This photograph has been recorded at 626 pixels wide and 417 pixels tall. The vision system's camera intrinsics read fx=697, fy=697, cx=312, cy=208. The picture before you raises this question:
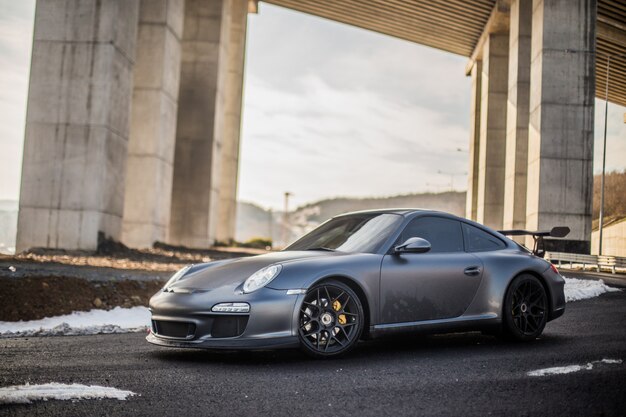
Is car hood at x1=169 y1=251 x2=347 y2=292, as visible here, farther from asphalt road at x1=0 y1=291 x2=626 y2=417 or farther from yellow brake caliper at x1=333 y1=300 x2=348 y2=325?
asphalt road at x1=0 y1=291 x2=626 y2=417

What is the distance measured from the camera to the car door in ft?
19.7

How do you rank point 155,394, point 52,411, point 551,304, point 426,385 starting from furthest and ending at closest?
point 551,304 < point 426,385 < point 155,394 < point 52,411

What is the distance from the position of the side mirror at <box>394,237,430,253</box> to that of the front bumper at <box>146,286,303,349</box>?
111 cm

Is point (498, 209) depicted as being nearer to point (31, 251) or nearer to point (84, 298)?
point (31, 251)

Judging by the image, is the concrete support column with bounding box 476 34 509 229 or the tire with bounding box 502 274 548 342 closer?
the tire with bounding box 502 274 548 342

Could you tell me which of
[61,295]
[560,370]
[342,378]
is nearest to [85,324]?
[61,295]

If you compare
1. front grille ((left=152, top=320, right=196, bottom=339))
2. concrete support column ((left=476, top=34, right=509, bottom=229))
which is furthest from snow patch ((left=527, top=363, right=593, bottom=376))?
concrete support column ((left=476, top=34, right=509, bottom=229))

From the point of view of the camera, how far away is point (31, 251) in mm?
17266

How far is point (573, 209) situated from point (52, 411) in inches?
899

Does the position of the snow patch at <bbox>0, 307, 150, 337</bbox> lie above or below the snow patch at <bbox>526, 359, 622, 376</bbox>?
below

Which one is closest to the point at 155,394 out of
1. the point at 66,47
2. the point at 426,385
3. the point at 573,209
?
the point at 426,385

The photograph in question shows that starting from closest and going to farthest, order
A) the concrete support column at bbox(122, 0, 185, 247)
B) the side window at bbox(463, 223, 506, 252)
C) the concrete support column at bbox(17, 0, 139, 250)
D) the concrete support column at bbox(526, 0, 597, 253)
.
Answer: the side window at bbox(463, 223, 506, 252), the concrete support column at bbox(17, 0, 139, 250), the concrete support column at bbox(122, 0, 185, 247), the concrete support column at bbox(526, 0, 597, 253)

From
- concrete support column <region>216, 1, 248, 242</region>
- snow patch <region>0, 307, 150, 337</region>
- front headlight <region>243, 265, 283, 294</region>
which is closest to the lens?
front headlight <region>243, 265, 283, 294</region>

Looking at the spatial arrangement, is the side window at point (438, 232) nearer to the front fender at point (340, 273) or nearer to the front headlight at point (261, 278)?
the front fender at point (340, 273)
